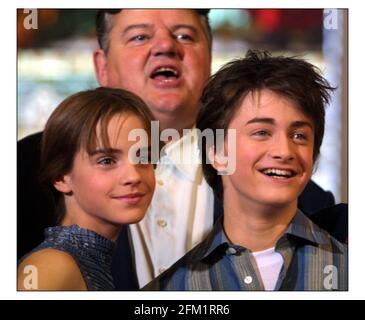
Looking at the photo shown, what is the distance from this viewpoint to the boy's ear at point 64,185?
3229mm

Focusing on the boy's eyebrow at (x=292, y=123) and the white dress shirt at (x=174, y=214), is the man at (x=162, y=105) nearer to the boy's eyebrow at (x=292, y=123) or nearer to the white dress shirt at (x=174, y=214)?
the white dress shirt at (x=174, y=214)

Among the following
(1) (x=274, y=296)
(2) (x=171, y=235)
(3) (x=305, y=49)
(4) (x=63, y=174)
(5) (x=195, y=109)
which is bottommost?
(1) (x=274, y=296)

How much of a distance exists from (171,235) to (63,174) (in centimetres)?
45

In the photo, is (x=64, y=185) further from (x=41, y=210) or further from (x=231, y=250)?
(x=231, y=250)

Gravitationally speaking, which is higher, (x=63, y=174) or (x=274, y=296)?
(x=63, y=174)

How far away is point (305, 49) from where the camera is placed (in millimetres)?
3250

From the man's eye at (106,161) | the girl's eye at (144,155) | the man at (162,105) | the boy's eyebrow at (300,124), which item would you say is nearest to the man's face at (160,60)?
the man at (162,105)

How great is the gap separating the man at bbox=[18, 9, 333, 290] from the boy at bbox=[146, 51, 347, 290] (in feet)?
0.16

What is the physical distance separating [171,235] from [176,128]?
0.39 meters

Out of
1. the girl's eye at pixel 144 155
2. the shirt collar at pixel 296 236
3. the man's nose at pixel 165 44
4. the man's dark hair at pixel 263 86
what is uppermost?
the man's nose at pixel 165 44

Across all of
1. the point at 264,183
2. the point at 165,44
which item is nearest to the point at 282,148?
the point at 264,183

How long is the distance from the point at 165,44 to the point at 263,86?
387 millimetres
